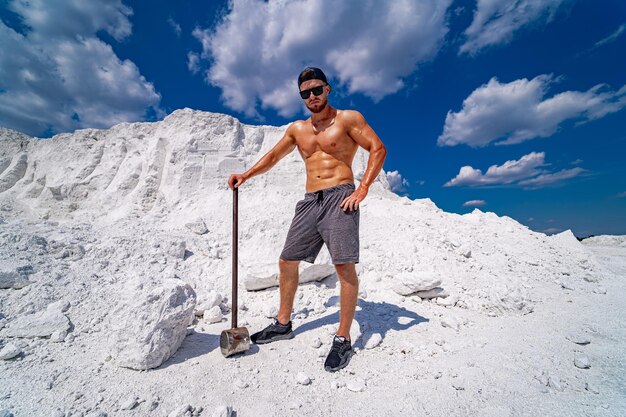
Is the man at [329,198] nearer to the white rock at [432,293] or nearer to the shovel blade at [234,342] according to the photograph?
the shovel blade at [234,342]

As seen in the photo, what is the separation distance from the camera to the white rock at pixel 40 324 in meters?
2.63

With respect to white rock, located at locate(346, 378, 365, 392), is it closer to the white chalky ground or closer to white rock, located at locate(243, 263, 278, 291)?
the white chalky ground

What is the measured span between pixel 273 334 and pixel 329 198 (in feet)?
4.59

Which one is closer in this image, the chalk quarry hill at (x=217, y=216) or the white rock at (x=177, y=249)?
the chalk quarry hill at (x=217, y=216)

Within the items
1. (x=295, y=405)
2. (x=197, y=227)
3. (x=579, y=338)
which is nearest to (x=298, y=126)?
(x=295, y=405)

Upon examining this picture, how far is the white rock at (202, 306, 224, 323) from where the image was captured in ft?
10.5

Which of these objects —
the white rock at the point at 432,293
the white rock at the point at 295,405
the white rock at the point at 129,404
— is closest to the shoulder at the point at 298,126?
the white rock at the point at 295,405

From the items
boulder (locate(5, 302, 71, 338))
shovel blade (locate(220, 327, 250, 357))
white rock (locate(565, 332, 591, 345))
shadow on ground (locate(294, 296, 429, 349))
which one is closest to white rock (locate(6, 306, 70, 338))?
boulder (locate(5, 302, 71, 338))

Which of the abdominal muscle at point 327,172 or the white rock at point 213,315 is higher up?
the abdominal muscle at point 327,172

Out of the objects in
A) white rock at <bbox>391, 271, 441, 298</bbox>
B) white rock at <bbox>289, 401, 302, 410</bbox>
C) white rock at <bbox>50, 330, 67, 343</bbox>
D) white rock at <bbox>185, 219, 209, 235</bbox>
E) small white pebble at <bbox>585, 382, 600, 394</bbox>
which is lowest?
white rock at <bbox>289, 401, 302, 410</bbox>

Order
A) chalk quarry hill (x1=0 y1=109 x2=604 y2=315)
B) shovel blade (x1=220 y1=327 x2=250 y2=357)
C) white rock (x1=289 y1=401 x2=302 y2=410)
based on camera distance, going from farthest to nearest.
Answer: chalk quarry hill (x1=0 y1=109 x2=604 y2=315) < shovel blade (x1=220 y1=327 x2=250 y2=357) < white rock (x1=289 y1=401 x2=302 y2=410)

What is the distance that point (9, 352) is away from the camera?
230cm

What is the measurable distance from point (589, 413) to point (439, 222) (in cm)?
596

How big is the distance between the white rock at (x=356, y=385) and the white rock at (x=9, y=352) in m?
2.63
